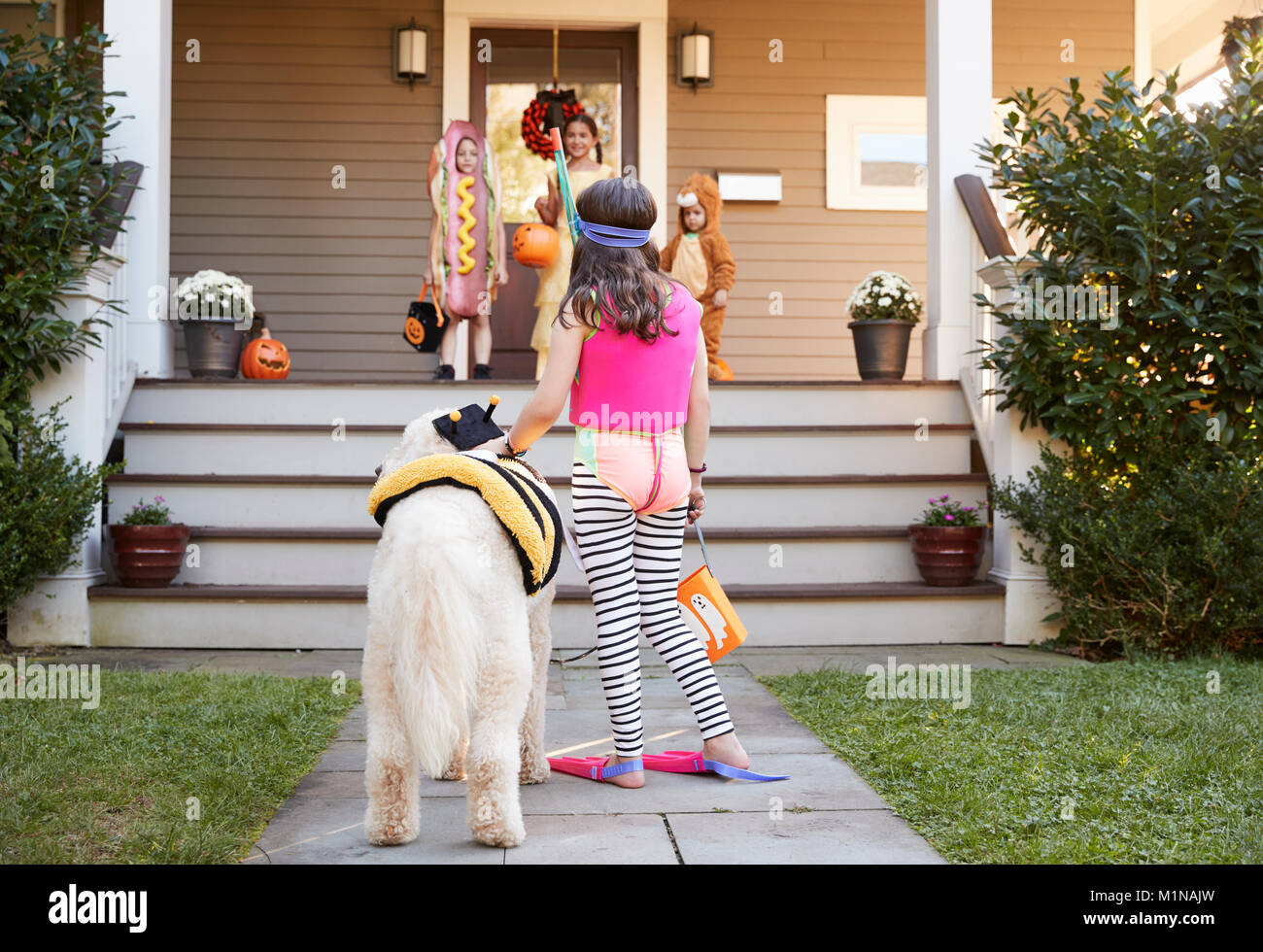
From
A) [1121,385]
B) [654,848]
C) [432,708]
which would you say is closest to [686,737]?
[654,848]

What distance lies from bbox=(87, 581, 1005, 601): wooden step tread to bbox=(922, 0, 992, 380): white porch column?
1.39 meters

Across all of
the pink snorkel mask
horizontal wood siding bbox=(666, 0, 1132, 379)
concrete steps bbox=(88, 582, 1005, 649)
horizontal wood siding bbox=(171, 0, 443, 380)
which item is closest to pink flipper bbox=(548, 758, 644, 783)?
the pink snorkel mask

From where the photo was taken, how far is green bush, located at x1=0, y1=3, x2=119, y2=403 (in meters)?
4.78

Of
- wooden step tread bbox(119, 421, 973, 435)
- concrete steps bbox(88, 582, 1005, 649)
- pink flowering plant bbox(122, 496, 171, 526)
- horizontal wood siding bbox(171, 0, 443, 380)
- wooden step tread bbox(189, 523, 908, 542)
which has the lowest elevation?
concrete steps bbox(88, 582, 1005, 649)

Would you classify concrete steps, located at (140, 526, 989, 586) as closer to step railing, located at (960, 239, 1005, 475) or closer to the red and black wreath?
step railing, located at (960, 239, 1005, 475)

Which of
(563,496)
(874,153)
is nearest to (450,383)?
(563,496)

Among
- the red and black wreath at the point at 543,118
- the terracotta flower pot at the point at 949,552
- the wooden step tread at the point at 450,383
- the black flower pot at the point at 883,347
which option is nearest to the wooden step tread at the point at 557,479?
the terracotta flower pot at the point at 949,552

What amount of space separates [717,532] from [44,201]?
10.6 feet

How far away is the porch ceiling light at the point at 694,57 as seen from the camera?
829cm

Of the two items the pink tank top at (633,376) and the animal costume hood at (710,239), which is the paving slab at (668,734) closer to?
the pink tank top at (633,376)

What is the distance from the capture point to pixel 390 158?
8.38 metres

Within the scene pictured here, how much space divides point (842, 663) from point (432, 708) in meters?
2.76

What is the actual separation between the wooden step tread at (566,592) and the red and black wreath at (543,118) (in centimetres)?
393
